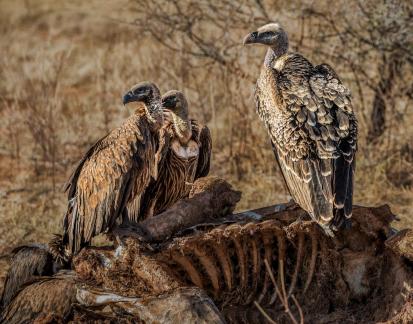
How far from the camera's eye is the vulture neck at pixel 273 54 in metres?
7.36

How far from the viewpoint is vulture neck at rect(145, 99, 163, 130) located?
258 inches

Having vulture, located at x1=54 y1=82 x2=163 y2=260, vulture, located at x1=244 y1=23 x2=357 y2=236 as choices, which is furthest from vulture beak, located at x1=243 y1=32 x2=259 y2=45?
vulture, located at x1=54 y1=82 x2=163 y2=260

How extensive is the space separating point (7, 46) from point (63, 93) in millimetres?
2080

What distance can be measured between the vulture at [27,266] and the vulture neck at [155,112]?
124cm

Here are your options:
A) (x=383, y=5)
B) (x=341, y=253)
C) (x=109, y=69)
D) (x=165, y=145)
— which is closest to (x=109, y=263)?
(x=341, y=253)

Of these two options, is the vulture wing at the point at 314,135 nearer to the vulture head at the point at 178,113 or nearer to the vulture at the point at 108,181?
the vulture head at the point at 178,113

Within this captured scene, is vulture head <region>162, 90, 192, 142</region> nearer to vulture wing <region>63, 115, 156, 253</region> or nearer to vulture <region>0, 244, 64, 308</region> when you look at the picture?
vulture wing <region>63, 115, 156, 253</region>

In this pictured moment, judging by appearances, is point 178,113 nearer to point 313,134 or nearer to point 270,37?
point 270,37

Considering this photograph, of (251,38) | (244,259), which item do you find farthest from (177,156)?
(244,259)

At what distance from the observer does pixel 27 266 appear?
18.9 ft

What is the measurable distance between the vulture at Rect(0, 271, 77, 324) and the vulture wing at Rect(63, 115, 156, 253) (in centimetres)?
89

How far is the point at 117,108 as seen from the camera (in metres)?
11.8

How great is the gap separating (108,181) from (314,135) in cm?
140

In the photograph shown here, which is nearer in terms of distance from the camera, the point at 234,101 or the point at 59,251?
the point at 59,251
